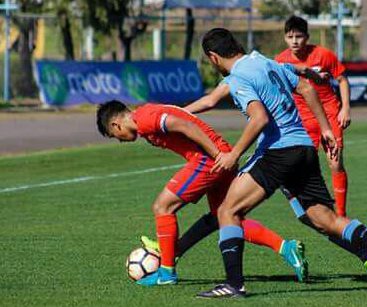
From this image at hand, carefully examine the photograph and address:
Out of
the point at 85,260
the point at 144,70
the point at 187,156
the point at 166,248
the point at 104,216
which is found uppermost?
the point at 187,156

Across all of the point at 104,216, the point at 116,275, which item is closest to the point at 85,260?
the point at 116,275

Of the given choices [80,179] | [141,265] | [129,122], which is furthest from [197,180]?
[80,179]

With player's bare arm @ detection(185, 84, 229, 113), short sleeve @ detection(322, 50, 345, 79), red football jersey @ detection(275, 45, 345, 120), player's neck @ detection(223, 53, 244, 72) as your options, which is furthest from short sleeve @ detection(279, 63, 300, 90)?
short sleeve @ detection(322, 50, 345, 79)

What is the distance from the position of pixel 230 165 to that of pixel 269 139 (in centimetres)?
34

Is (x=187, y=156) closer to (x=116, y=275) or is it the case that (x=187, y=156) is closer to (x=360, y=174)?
(x=116, y=275)

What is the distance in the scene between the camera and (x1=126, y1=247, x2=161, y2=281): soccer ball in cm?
908

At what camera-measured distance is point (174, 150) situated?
29.3 feet

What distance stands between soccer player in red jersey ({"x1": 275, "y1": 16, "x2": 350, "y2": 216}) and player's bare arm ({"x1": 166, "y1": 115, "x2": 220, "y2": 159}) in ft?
10.7

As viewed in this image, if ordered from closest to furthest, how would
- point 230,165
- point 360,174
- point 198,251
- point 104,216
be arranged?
point 230,165 → point 198,251 → point 104,216 → point 360,174

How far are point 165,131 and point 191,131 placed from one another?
0.59ft

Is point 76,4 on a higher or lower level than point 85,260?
lower

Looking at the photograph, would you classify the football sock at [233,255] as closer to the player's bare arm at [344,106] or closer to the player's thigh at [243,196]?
the player's thigh at [243,196]

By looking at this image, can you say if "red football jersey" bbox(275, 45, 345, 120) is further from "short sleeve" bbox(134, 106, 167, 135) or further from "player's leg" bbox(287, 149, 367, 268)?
"short sleeve" bbox(134, 106, 167, 135)

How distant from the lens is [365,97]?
38.7 m
